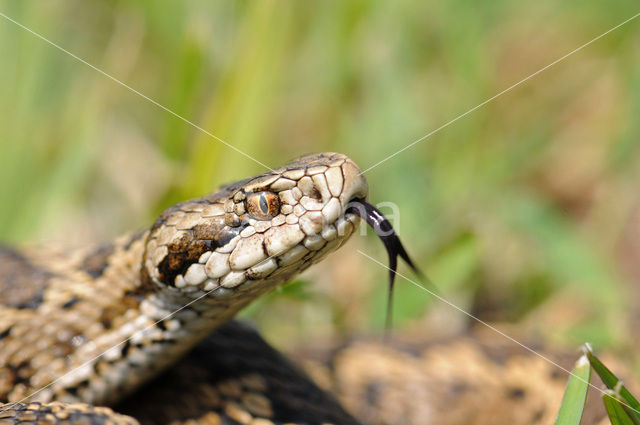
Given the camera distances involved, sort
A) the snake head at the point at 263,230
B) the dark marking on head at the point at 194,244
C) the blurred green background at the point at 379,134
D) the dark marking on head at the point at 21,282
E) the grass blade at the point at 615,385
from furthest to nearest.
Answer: the blurred green background at the point at 379,134
the dark marking on head at the point at 21,282
the dark marking on head at the point at 194,244
the snake head at the point at 263,230
the grass blade at the point at 615,385

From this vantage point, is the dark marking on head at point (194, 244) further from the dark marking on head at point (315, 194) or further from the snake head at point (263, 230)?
the dark marking on head at point (315, 194)

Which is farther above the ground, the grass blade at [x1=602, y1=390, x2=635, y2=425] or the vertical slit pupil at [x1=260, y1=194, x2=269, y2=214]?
the vertical slit pupil at [x1=260, y1=194, x2=269, y2=214]

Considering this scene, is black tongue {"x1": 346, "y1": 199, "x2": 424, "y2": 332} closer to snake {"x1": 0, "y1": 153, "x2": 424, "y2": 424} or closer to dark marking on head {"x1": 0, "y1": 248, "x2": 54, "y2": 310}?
snake {"x1": 0, "y1": 153, "x2": 424, "y2": 424}

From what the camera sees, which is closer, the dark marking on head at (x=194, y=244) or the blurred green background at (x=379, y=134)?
the dark marking on head at (x=194, y=244)

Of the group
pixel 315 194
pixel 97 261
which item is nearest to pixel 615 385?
pixel 315 194

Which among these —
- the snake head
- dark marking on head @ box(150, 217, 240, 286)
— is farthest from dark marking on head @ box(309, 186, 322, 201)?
dark marking on head @ box(150, 217, 240, 286)

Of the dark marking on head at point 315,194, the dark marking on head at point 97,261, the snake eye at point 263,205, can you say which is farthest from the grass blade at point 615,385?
the dark marking on head at point 97,261

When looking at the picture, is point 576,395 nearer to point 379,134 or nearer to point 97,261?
point 97,261
